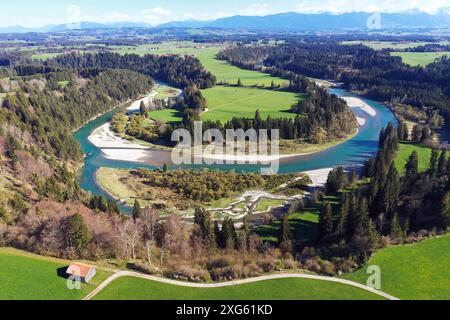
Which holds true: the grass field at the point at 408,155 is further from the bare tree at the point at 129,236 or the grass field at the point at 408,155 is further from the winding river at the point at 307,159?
the bare tree at the point at 129,236

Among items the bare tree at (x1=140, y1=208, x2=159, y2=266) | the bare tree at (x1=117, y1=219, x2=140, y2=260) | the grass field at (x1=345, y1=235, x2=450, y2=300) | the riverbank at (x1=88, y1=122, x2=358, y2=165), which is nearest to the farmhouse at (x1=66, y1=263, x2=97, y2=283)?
the bare tree at (x1=117, y1=219, x2=140, y2=260)

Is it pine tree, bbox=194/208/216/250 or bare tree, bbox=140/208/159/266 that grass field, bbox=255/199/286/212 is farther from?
bare tree, bbox=140/208/159/266

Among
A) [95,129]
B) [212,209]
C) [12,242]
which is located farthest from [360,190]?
[95,129]

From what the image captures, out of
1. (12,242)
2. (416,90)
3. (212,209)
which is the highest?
(416,90)

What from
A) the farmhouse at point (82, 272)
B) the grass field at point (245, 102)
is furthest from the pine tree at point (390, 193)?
the grass field at point (245, 102)

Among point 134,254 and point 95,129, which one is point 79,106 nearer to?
point 95,129

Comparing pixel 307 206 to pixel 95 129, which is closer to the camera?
pixel 307 206
